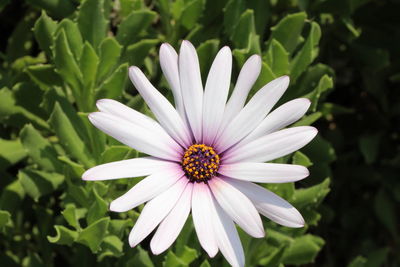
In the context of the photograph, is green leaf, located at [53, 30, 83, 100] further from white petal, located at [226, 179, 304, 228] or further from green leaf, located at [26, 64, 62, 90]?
white petal, located at [226, 179, 304, 228]

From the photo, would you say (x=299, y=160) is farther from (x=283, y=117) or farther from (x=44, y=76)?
(x=44, y=76)

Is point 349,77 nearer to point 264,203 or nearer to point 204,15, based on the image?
point 204,15

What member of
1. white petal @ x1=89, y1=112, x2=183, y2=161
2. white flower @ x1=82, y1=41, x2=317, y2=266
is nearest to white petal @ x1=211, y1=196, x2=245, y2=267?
white flower @ x1=82, y1=41, x2=317, y2=266

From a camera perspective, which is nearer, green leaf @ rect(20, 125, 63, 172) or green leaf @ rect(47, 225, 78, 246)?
green leaf @ rect(47, 225, 78, 246)

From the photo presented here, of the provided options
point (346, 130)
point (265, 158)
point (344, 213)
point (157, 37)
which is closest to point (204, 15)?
point (157, 37)

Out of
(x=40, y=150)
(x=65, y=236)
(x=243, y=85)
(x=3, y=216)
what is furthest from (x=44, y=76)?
(x=243, y=85)

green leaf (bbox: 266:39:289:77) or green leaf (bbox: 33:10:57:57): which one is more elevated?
green leaf (bbox: 33:10:57:57)

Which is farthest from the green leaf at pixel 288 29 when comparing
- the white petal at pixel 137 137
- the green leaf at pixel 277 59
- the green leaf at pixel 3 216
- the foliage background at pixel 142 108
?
the green leaf at pixel 3 216
